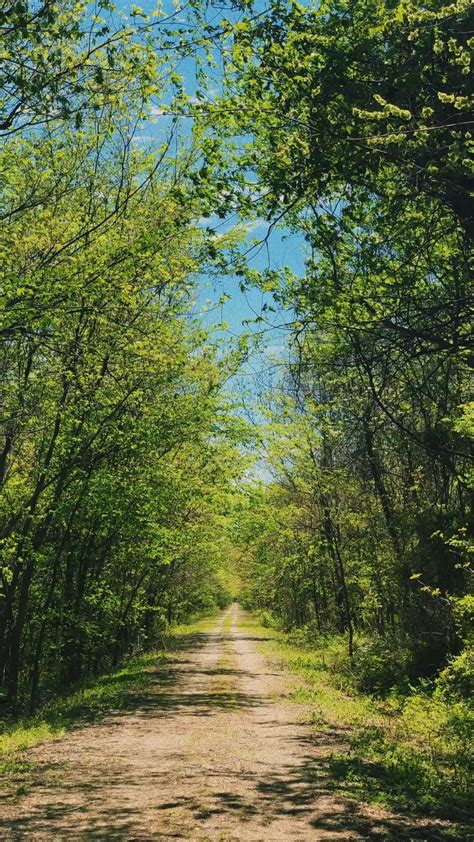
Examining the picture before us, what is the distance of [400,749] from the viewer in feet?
30.8

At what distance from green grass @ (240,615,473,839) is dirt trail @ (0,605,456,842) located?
0.38 m

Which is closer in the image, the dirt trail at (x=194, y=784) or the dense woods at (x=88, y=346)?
the dirt trail at (x=194, y=784)

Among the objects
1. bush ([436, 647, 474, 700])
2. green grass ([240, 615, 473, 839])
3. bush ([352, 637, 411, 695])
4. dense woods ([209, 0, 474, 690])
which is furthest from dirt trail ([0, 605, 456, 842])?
dense woods ([209, 0, 474, 690])

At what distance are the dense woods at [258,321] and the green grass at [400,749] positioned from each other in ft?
1.96

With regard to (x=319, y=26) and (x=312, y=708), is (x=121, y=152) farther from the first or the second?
A: (x=312, y=708)

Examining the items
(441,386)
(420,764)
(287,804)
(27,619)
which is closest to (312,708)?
(420,764)

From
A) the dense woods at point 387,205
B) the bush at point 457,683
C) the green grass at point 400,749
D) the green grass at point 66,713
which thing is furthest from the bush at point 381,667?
the green grass at point 66,713

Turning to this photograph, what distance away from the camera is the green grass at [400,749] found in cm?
714

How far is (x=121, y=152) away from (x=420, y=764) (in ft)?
42.8

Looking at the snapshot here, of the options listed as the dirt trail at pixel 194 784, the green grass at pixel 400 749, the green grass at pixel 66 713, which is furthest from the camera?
the green grass at pixel 66 713

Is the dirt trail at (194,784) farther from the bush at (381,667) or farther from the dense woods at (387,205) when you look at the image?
the dense woods at (387,205)

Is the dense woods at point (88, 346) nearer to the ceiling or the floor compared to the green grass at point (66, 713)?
nearer to the ceiling

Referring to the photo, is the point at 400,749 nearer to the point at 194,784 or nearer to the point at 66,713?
the point at 194,784

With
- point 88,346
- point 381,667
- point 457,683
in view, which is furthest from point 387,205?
point 381,667
